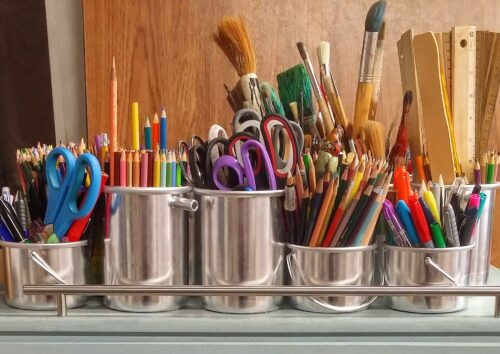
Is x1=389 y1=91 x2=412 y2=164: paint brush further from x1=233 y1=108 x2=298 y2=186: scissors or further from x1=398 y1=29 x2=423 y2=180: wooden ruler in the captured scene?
x1=233 y1=108 x2=298 y2=186: scissors

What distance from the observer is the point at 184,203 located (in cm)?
51

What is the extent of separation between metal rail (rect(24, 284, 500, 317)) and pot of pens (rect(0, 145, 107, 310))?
0.08ft

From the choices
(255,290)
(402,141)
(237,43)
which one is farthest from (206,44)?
(255,290)

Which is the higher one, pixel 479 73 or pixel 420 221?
pixel 479 73

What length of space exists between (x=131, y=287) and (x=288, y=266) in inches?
5.6

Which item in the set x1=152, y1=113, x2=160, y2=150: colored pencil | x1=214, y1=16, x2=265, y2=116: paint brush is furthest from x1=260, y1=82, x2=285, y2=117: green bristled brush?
x1=152, y1=113, x2=160, y2=150: colored pencil

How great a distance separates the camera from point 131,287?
490mm

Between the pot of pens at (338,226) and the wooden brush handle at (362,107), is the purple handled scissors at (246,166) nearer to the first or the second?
the pot of pens at (338,226)

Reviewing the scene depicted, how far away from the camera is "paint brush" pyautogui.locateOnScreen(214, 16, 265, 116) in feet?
1.93

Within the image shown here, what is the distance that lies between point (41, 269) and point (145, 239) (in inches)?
3.8

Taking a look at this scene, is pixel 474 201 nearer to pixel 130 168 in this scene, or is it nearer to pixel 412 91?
pixel 412 91

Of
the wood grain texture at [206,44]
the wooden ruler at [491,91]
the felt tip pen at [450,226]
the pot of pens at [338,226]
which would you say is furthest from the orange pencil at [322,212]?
the wood grain texture at [206,44]

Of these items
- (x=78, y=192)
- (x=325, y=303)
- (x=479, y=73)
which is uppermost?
(x=479, y=73)

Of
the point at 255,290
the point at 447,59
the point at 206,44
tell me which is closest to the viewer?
the point at 255,290
